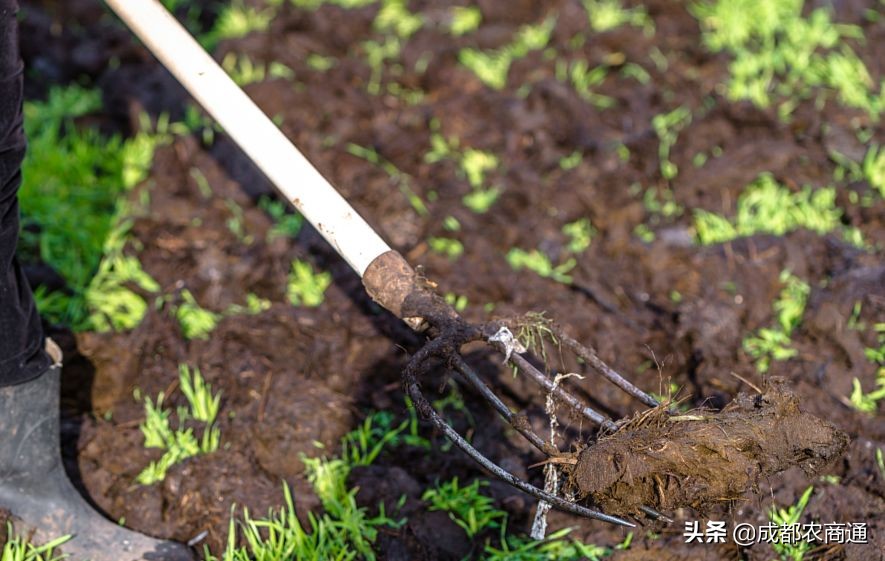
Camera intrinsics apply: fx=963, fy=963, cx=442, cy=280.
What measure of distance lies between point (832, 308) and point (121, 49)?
3.51 m

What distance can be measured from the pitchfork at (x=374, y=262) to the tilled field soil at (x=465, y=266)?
175 millimetres

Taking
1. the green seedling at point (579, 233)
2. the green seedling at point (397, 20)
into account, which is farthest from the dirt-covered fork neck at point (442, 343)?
the green seedling at point (397, 20)

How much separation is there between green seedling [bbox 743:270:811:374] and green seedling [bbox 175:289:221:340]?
1.79 metres

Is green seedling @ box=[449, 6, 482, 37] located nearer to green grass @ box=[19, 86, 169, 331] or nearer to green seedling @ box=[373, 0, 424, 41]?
green seedling @ box=[373, 0, 424, 41]

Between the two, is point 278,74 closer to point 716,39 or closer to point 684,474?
point 716,39

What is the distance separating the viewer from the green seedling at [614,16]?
189 inches

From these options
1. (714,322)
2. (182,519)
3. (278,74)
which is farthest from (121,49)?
(714,322)

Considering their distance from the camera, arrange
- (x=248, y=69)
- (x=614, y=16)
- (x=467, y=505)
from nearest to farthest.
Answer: (x=467, y=505), (x=248, y=69), (x=614, y=16)

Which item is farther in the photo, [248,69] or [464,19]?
[464,19]

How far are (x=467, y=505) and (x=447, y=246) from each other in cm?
122

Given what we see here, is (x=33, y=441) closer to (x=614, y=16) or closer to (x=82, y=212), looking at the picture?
(x=82, y=212)

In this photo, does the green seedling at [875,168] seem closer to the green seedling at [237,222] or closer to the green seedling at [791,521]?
the green seedling at [791,521]

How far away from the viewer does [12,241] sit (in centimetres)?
235

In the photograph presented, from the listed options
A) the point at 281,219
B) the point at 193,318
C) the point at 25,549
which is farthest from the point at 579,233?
the point at 25,549
